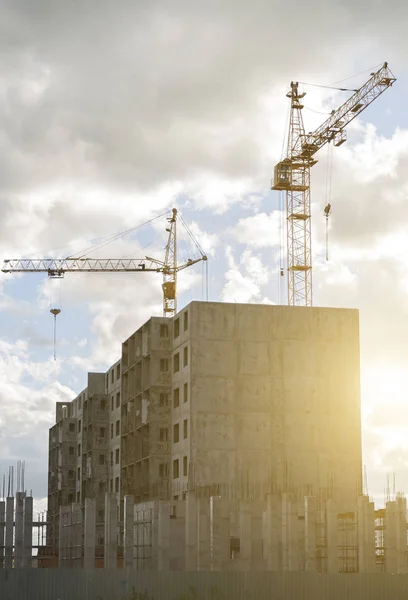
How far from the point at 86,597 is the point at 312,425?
124 ft

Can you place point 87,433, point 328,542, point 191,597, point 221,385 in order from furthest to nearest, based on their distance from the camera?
point 87,433 → point 221,385 → point 328,542 → point 191,597

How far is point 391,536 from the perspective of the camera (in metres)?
57.8

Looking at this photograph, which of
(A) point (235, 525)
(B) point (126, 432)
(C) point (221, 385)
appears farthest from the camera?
(B) point (126, 432)

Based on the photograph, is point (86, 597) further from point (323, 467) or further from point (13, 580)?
point (323, 467)

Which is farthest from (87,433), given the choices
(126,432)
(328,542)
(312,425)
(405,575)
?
(405,575)

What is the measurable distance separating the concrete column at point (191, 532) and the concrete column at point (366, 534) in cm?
935

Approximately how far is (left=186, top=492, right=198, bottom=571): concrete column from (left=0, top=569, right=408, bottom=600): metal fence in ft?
56.0

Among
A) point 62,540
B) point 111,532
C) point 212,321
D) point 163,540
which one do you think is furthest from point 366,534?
point 62,540

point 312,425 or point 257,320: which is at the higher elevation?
point 257,320

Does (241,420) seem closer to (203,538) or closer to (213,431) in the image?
(213,431)

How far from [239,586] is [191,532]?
20028mm

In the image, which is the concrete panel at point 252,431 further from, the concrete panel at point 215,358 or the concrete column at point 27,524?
the concrete column at point 27,524

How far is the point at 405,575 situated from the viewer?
137 feet

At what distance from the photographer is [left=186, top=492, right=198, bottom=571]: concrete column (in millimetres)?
59000
